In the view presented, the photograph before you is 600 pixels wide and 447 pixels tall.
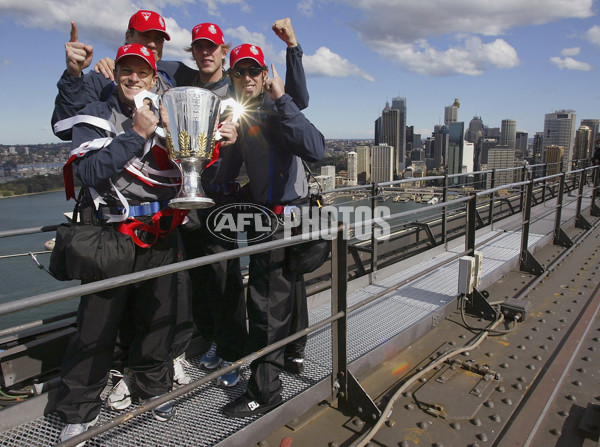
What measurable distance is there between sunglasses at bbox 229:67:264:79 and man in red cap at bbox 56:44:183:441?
37cm

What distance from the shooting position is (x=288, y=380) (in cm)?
225

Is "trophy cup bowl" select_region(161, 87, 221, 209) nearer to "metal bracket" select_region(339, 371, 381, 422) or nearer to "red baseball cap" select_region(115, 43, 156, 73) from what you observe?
"red baseball cap" select_region(115, 43, 156, 73)

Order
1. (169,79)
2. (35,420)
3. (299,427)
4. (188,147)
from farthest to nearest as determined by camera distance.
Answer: (169,79), (299,427), (35,420), (188,147)

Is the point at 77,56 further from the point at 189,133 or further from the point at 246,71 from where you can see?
the point at 246,71

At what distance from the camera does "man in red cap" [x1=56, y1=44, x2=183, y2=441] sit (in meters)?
1.60

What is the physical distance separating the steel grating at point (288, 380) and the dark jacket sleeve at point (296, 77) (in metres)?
1.43

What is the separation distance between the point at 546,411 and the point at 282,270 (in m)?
1.50

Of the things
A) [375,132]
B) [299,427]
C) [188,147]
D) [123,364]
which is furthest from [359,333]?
[375,132]

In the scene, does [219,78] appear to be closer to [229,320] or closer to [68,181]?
[68,181]

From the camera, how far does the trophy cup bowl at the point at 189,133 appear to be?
1587 mm

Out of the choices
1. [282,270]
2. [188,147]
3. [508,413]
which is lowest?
[508,413]

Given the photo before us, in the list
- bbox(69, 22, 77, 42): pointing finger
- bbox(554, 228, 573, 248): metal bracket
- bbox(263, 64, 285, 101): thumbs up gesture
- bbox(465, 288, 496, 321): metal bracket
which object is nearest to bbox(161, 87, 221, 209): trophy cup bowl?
bbox(263, 64, 285, 101): thumbs up gesture

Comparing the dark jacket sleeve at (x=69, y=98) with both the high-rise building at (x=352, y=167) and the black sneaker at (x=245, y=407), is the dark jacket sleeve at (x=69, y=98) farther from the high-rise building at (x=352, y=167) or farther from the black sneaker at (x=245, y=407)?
the high-rise building at (x=352, y=167)

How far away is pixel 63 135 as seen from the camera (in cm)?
172
